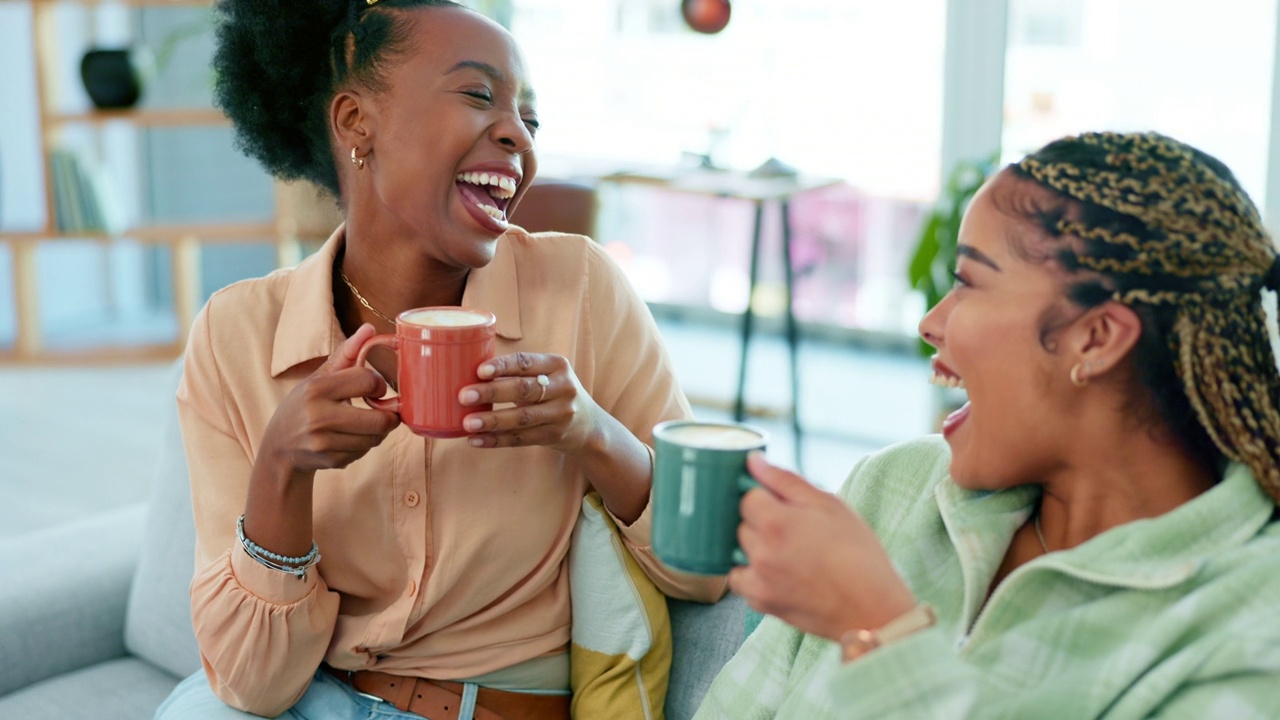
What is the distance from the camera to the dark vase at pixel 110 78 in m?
4.94

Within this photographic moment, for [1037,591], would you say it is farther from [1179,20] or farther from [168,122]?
[168,122]

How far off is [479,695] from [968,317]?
76 centimetres

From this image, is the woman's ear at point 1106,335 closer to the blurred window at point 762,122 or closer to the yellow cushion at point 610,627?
the yellow cushion at point 610,627

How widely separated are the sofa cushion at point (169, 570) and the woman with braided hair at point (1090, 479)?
104 cm

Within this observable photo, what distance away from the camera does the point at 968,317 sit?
3.87 feet

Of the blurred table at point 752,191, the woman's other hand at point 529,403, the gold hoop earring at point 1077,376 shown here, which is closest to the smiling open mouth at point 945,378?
the gold hoop earring at point 1077,376

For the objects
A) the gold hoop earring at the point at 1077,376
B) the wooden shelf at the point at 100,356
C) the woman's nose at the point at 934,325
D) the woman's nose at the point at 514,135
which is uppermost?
the woman's nose at the point at 514,135

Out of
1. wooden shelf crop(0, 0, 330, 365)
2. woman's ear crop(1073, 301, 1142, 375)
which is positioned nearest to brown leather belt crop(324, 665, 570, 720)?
woman's ear crop(1073, 301, 1142, 375)

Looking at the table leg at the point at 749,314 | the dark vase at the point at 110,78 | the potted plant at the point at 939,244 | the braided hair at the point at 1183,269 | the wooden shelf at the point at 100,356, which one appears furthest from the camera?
the wooden shelf at the point at 100,356

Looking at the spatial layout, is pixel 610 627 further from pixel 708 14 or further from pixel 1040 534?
pixel 708 14

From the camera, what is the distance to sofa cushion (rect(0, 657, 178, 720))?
1.85 meters

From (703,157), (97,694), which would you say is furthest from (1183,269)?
(703,157)

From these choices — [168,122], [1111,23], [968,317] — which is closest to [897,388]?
[1111,23]

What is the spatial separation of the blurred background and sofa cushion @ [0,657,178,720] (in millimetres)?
1799
